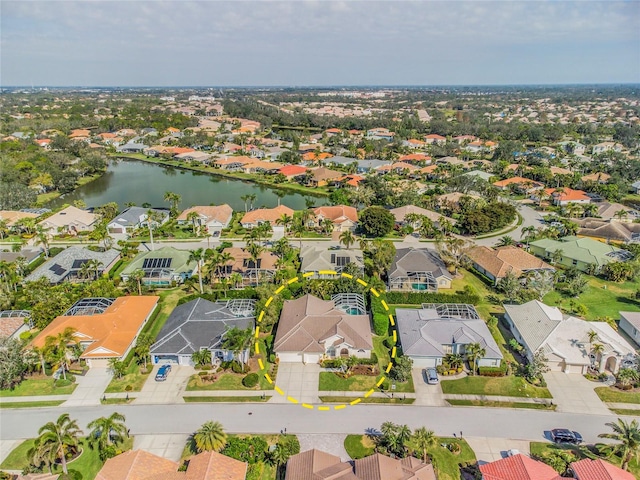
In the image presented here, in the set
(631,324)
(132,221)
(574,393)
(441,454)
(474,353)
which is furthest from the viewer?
(132,221)

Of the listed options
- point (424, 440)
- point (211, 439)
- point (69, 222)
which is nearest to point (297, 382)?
point (211, 439)

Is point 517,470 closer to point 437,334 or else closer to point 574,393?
point 574,393

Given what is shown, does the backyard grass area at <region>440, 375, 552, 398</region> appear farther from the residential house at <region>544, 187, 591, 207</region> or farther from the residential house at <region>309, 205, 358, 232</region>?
the residential house at <region>544, 187, 591, 207</region>

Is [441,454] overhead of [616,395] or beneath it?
overhead

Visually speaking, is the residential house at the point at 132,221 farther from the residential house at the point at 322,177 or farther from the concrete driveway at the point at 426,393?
the concrete driveway at the point at 426,393

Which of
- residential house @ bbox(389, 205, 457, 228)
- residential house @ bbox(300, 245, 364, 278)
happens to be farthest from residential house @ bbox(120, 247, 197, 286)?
residential house @ bbox(389, 205, 457, 228)

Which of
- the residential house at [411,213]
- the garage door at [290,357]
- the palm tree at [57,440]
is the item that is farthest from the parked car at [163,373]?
the residential house at [411,213]
